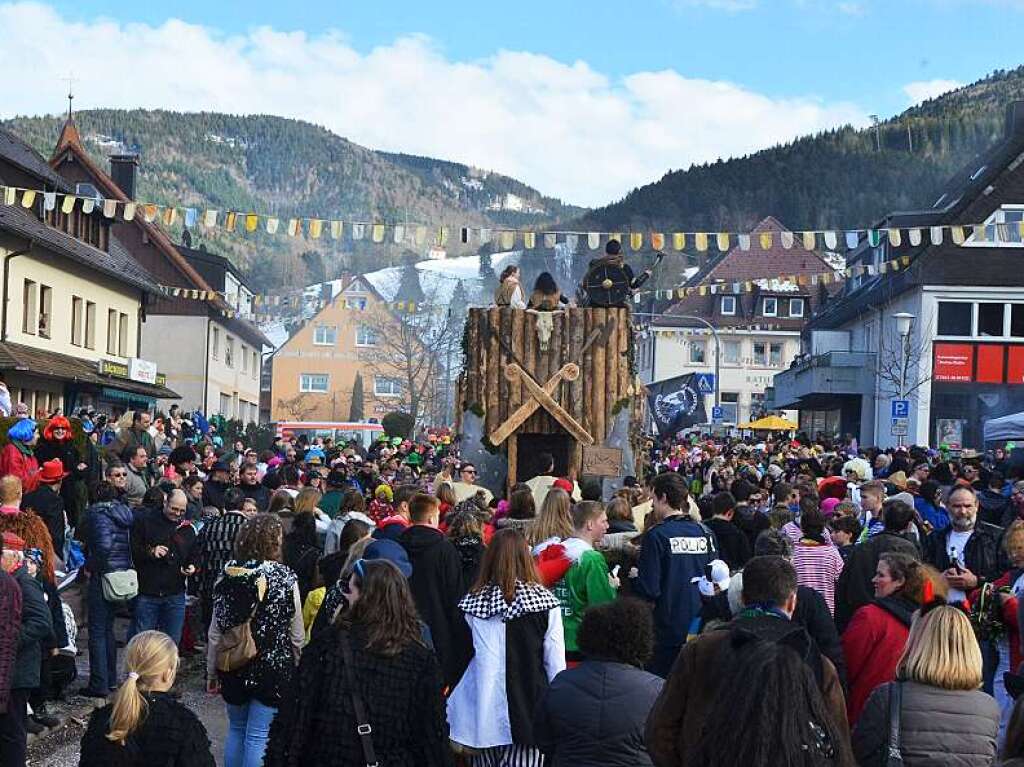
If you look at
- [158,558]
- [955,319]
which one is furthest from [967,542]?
[955,319]

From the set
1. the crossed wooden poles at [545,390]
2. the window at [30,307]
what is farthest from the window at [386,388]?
the crossed wooden poles at [545,390]

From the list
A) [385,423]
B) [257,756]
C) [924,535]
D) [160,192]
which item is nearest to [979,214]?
[385,423]

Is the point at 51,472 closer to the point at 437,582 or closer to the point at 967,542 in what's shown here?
the point at 437,582

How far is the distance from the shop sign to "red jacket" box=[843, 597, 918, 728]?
4018 centimetres

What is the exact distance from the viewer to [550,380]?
23.0 meters

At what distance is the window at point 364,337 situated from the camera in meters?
100

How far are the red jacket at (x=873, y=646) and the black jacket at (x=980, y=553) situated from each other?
2.93 meters

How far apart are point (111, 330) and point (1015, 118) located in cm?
2801

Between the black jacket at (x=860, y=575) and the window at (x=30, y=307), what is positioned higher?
the window at (x=30, y=307)

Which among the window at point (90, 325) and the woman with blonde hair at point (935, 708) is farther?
the window at point (90, 325)

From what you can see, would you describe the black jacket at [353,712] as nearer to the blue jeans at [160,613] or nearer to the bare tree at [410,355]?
the blue jeans at [160,613]

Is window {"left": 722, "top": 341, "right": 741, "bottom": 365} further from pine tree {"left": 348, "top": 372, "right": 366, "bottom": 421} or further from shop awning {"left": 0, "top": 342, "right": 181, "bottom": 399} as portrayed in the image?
shop awning {"left": 0, "top": 342, "right": 181, "bottom": 399}

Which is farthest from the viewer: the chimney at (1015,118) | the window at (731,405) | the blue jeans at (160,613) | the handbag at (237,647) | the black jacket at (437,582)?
the window at (731,405)

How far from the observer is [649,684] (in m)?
5.76
